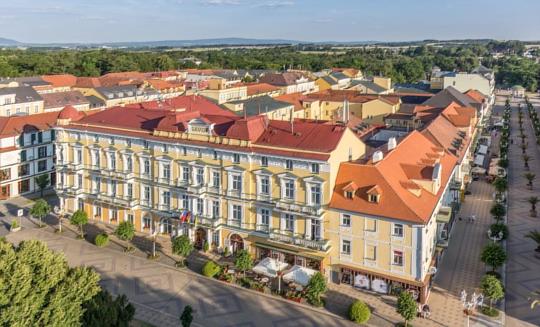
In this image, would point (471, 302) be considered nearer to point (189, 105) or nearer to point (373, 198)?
point (373, 198)

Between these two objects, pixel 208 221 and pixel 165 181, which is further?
pixel 165 181

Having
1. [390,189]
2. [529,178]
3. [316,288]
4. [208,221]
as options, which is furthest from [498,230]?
[208,221]

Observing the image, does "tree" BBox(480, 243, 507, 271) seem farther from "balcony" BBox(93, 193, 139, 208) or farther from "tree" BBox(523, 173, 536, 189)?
"tree" BBox(523, 173, 536, 189)

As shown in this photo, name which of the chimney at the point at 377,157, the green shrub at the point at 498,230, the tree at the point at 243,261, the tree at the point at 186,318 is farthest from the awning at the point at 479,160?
the tree at the point at 186,318

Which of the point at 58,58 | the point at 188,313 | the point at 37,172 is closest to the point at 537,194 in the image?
the point at 188,313

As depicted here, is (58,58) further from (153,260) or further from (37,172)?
(153,260)

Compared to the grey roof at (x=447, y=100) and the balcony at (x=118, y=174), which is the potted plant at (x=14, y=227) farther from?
the grey roof at (x=447, y=100)

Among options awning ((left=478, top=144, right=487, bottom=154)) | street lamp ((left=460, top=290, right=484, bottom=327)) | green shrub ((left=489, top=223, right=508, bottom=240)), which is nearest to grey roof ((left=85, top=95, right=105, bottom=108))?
awning ((left=478, top=144, right=487, bottom=154))
